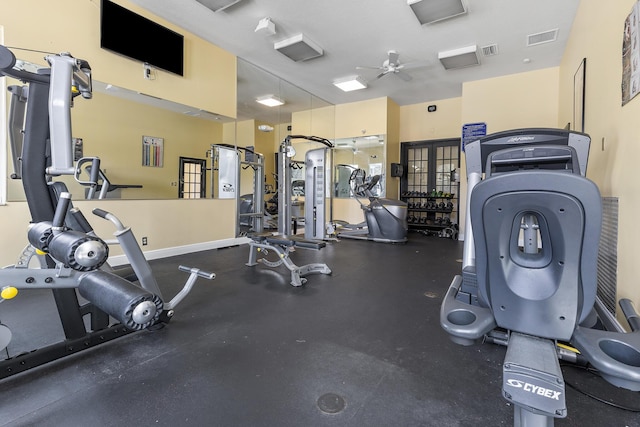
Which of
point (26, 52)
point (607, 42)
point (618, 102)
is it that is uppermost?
point (26, 52)

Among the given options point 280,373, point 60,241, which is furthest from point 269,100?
point 280,373

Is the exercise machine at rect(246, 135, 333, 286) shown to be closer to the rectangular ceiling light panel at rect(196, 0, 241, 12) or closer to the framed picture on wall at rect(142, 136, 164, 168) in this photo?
the framed picture on wall at rect(142, 136, 164, 168)

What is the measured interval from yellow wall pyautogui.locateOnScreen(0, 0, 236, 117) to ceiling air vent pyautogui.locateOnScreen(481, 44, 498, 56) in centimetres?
433

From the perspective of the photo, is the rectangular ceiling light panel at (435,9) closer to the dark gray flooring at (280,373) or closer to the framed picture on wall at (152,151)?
the dark gray flooring at (280,373)

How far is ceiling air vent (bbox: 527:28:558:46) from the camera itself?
456 centimetres

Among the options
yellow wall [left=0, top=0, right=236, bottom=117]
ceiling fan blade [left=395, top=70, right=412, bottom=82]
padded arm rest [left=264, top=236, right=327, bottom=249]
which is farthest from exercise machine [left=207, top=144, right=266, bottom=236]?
ceiling fan blade [left=395, top=70, right=412, bottom=82]

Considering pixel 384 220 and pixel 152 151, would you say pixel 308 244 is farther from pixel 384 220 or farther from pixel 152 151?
pixel 384 220

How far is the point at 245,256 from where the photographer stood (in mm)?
4781

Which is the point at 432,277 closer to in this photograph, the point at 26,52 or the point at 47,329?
the point at 47,329

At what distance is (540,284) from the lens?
100 cm

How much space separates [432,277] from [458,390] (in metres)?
2.22

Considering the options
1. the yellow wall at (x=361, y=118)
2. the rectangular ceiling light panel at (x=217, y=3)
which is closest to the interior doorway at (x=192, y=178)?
Answer: the rectangular ceiling light panel at (x=217, y=3)

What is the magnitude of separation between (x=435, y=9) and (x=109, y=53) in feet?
13.9

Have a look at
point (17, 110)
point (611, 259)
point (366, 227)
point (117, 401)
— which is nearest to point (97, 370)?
point (117, 401)
